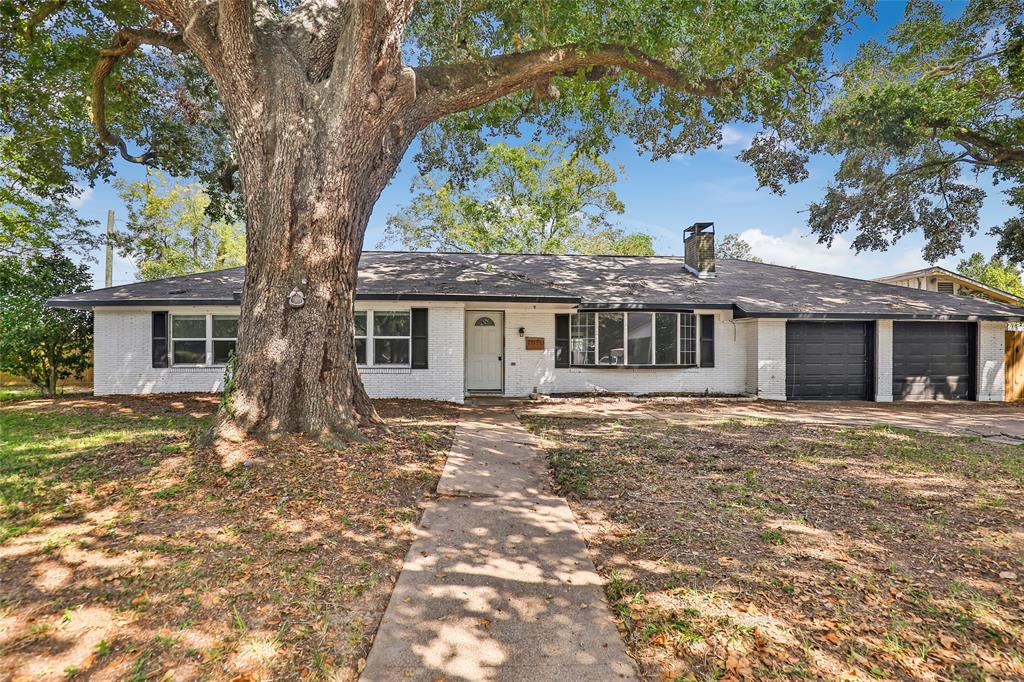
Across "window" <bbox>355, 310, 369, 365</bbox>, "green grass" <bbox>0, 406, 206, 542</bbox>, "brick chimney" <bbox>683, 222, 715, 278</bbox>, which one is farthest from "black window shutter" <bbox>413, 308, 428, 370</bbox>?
"brick chimney" <bbox>683, 222, 715, 278</bbox>

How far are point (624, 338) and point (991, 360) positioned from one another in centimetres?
1009

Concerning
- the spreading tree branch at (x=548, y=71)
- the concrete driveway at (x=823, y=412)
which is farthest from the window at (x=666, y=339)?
the spreading tree branch at (x=548, y=71)

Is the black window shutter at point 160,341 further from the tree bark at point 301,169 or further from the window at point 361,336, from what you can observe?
the tree bark at point 301,169

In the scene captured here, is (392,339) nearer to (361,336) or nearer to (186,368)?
(361,336)

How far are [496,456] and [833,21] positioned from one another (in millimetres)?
9374

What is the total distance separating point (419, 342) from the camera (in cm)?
1149

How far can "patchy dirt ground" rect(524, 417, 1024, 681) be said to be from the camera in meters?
2.38

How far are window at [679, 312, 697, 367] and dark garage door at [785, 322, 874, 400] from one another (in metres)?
2.48

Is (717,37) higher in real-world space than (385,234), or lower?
lower

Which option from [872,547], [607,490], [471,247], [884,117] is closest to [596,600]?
[607,490]

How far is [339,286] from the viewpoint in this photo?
5.78m

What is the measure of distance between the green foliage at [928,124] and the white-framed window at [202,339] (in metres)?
13.5

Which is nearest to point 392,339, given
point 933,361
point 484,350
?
point 484,350

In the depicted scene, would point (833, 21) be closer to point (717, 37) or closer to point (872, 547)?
point (717, 37)
